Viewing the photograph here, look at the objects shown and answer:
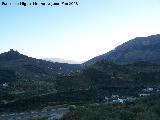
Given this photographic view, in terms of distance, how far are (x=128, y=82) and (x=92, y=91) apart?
2161 cm

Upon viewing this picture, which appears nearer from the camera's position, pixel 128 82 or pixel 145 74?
pixel 128 82

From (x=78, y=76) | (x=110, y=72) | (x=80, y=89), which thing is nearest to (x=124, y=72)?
(x=110, y=72)

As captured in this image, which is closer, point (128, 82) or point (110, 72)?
point (128, 82)

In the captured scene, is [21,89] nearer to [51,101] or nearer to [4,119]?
[51,101]

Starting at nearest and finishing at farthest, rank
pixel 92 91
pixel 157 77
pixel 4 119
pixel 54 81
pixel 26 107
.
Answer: pixel 4 119, pixel 26 107, pixel 92 91, pixel 54 81, pixel 157 77

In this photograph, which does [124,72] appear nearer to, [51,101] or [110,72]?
[110,72]

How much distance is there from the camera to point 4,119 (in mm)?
87062

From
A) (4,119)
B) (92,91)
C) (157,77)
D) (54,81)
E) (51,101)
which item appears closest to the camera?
(4,119)

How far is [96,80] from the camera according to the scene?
144 metres

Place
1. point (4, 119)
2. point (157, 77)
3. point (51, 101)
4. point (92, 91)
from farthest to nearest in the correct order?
point (157, 77) → point (92, 91) → point (51, 101) → point (4, 119)

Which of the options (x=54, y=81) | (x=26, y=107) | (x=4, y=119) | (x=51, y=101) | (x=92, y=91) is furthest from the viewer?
(x=54, y=81)

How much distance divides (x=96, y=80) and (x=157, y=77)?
27.1 meters

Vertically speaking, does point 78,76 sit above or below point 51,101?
above

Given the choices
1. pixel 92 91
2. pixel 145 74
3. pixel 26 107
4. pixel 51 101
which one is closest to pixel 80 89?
pixel 92 91
